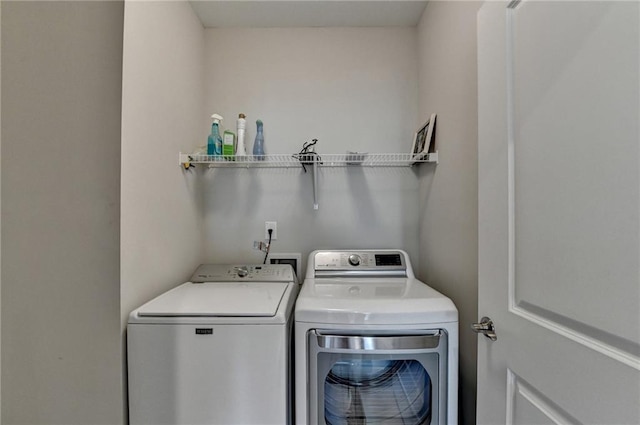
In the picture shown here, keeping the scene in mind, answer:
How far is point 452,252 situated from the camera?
1459 millimetres

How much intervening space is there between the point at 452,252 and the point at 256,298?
0.99 m

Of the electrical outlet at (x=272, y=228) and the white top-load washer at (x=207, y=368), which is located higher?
the electrical outlet at (x=272, y=228)

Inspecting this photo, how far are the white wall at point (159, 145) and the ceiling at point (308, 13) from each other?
165mm

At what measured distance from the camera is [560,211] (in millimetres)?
655

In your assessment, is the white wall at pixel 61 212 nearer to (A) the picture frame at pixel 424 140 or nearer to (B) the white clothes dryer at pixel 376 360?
(B) the white clothes dryer at pixel 376 360

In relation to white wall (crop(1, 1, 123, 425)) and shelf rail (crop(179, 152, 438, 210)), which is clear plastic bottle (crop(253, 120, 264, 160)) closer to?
shelf rail (crop(179, 152, 438, 210))

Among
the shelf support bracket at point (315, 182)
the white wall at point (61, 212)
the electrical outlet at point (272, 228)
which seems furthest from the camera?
the electrical outlet at point (272, 228)

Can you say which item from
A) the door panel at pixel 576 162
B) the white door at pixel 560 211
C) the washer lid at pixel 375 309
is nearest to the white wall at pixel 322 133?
the washer lid at pixel 375 309

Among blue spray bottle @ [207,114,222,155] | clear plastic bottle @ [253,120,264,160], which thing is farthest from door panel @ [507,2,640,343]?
blue spray bottle @ [207,114,222,155]

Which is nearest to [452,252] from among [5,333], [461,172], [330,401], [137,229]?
[461,172]

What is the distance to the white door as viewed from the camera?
522mm

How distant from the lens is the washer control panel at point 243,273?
5.65 ft

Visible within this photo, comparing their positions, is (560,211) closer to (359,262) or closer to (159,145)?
(359,262)

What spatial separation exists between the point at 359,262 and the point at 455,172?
2.47 feet
